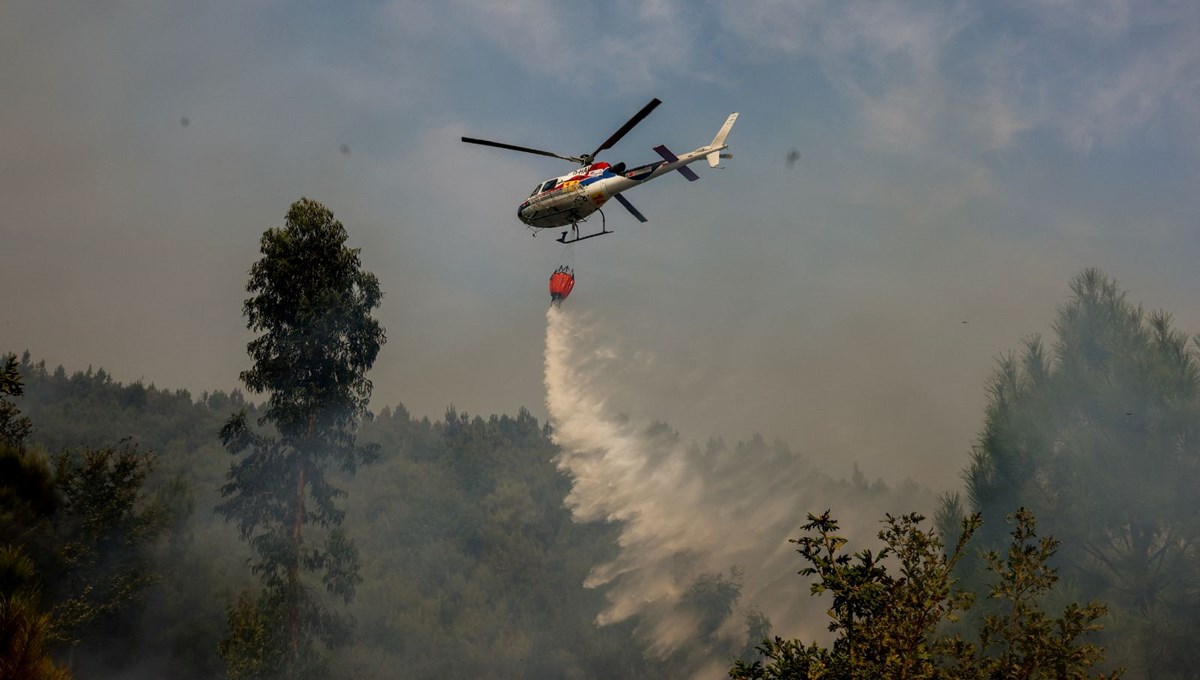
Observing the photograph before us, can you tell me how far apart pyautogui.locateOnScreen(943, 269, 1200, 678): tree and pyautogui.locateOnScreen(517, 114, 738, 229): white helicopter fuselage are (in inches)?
733

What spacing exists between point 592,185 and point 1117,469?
23587 mm

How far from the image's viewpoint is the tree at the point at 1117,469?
33.9 meters

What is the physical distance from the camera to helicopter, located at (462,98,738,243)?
34750 millimetres

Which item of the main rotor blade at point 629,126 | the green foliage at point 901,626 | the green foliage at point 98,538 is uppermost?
the main rotor blade at point 629,126

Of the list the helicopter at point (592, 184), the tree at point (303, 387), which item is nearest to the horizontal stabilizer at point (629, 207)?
the helicopter at point (592, 184)

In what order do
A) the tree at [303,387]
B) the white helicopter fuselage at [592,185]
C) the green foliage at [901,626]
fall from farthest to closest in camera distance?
1. the tree at [303,387]
2. the white helicopter fuselage at [592,185]
3. the green foliage at [901,626]

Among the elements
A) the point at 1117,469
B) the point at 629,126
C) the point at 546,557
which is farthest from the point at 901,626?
the point at 546,557

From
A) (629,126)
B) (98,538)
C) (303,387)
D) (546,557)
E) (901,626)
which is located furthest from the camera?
(546,557)

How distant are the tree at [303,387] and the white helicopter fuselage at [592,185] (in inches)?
433

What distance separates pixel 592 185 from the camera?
3547cm

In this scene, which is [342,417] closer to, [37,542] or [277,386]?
[277,386]

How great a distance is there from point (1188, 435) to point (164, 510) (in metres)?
53.8

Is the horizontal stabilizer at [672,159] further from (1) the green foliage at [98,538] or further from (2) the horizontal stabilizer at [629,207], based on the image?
(1) the green foliage at [98,538]

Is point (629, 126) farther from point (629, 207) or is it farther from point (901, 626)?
point (901, 626)
